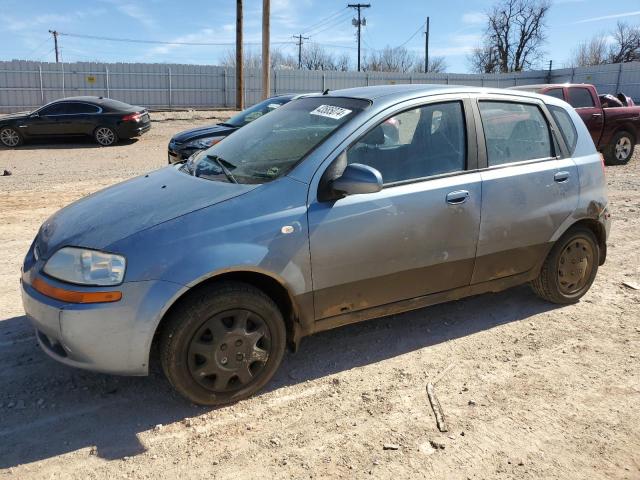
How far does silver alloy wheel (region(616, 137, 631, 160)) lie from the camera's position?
1288 cm

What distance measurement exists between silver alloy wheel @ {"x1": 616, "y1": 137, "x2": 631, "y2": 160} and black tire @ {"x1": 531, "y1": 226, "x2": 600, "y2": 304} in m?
9.81

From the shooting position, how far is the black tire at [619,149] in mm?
12789

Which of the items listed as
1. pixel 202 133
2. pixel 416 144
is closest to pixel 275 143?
pixel 416 144

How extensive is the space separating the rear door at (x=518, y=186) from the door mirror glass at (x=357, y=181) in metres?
1.03

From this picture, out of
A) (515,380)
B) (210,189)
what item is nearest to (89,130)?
(210,189)

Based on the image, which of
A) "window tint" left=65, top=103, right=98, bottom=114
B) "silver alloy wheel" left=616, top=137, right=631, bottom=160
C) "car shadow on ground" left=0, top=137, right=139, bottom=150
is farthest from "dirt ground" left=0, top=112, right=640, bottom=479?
"window tint" left=65, top=103, right=98, bottom=114

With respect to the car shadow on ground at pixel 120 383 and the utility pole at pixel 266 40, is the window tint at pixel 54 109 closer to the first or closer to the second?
the utility pole at pixel 266 40

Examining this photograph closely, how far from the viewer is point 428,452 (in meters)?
2.78

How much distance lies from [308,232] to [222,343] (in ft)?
2.59

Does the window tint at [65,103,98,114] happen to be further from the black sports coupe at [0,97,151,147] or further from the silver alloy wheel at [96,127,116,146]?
the silver alloy wheel at [96,127,116,146]

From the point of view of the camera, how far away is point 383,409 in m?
3.14

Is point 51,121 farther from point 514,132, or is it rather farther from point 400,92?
point 514,132

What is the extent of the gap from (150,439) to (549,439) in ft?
6.91

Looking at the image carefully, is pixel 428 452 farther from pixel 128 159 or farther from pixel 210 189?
pixel 128 159
